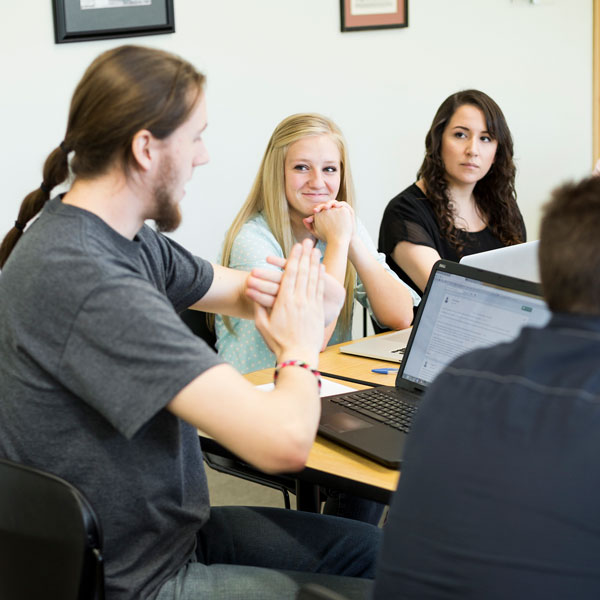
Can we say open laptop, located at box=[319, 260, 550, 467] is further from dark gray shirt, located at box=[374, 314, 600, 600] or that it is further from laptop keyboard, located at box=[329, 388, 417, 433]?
dark gray shirt, located at box=[374, 314, 600, 600]

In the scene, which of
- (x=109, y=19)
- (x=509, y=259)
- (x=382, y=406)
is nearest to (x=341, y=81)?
(x=109, y=19)

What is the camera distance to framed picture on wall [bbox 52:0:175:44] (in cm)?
295

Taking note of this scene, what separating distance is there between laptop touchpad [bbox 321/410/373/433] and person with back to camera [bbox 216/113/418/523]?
0.63 metres

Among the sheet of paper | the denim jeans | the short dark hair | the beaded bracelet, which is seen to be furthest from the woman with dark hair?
the short dark hair

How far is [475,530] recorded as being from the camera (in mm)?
752

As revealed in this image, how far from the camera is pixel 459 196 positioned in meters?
2.90

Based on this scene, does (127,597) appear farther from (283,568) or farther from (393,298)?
(393,298)

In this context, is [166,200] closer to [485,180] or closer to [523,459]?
[523,459]

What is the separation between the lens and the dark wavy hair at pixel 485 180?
9.20 feet

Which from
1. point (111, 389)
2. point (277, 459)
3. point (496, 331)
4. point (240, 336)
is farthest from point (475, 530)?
point (240, 336)

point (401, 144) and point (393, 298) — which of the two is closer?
point (393, 298)

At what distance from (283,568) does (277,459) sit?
0.39 metres

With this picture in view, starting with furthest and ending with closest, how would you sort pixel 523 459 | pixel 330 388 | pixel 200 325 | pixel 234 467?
pixel 200 325 → pixel 234 467 → pixel 330 388 → pixel 523 459

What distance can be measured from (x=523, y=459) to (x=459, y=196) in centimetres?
227
